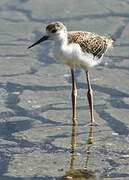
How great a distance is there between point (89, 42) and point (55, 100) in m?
1.21

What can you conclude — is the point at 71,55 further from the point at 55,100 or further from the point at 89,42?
the point at 55,100

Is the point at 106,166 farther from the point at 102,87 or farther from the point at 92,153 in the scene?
the point at 102,87

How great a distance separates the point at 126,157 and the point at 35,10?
6.40 metres

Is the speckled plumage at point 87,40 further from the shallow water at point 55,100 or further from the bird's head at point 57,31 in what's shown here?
the shallow water at point 55,100

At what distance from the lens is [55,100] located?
8.74 meters

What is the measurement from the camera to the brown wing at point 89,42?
7.79 m

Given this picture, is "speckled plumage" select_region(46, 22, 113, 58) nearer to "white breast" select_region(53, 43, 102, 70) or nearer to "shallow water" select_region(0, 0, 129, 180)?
"white breast" select_region(53, 43, 102, 70)

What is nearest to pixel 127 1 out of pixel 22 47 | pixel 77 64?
pixel 22 47

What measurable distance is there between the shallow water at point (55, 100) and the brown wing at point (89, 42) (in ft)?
2.89

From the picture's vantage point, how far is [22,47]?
35.6 ft

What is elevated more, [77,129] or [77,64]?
[77,64]

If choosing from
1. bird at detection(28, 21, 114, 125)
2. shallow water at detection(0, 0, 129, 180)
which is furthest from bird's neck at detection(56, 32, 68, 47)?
shallow water at detection(0, 0, 129, 180)

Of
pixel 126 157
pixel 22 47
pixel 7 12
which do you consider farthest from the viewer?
pixel 7 12

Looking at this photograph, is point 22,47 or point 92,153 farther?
point 22,47
